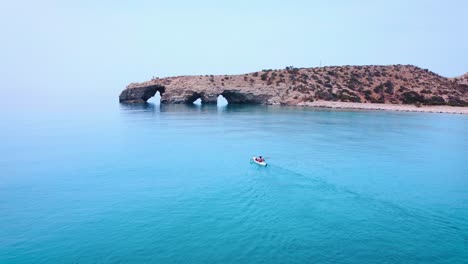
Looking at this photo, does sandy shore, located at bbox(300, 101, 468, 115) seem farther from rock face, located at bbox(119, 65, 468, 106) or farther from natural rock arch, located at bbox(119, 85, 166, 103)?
natural rock arch, located at bbox(119, 85, 166, 103)

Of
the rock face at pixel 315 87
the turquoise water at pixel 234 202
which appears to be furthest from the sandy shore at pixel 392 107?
the turquoise water at pixel 234 202

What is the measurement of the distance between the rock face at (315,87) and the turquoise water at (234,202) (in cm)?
7466

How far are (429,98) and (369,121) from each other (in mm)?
53190

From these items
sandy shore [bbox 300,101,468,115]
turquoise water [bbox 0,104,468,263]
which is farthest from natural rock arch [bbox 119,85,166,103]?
Result: turquoise water [bbox 0,104,468,263]

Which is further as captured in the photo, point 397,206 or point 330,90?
point 330,90

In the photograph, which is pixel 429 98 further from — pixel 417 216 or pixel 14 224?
pixel 14 224

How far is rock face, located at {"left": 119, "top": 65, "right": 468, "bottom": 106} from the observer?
127500mm

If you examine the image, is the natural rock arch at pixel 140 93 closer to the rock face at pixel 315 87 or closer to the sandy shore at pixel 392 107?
the rock face at pixel 315 87

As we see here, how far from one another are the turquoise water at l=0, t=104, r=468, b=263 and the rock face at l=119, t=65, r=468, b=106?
245 ft

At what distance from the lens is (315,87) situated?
13575cm

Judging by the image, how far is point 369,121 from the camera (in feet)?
273

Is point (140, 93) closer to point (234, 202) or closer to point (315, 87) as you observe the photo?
point (315, 87)

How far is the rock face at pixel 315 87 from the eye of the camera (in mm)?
127500

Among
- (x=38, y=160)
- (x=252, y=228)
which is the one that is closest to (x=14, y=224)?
(x=252, y=228)
